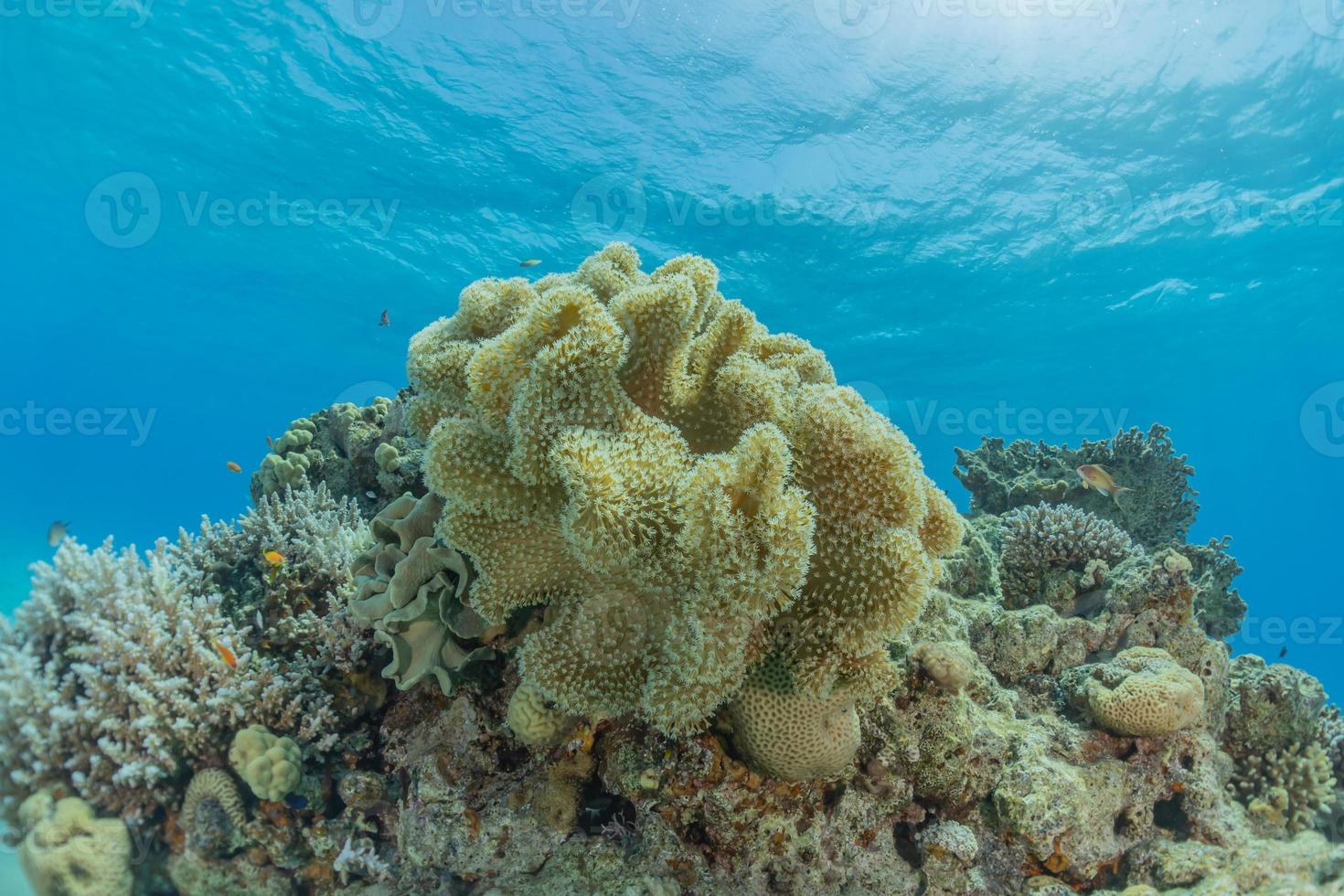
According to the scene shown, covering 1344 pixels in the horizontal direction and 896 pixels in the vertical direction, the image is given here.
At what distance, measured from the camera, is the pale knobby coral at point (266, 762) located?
10.7ft

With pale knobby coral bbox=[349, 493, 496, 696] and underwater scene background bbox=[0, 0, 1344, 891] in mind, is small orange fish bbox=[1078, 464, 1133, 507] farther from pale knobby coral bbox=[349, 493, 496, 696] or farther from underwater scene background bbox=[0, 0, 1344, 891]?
pale knobby coral bbox=[349, 493, 496, 696]

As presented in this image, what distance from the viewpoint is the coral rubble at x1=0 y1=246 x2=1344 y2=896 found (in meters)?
2.40

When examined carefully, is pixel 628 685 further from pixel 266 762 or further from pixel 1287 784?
pixel 1287 784

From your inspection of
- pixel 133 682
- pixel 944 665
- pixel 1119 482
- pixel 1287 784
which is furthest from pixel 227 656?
pixel 1119 482

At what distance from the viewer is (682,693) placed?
2.33 meters

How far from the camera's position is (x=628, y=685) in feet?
8.47

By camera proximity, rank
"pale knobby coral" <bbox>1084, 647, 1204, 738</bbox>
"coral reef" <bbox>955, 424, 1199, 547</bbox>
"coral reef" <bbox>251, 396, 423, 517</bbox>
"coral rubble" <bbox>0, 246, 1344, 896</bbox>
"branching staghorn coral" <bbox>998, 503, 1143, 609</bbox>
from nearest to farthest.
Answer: "coral rubble" <bbox>0, 246, 1344, 896</bbox> < "pale knobby coral" <bbox>1084, 647, 1204, 738</bbox> < "branching staghorn coral" <bbox>998, 503, 1143, 609</bbox> < "coral reef" <bbox>251, 396, 423, 517</bbox> < "coral reef" <bbox>955, 424, 1199, 547</bbox>

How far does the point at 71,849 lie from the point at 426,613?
77.1 inches

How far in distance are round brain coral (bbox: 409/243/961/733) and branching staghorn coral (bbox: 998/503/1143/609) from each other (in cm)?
317

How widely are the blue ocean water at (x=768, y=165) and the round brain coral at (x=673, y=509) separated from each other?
18662 millimetres

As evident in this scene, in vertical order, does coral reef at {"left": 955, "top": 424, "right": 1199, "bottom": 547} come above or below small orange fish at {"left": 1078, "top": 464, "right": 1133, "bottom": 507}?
above

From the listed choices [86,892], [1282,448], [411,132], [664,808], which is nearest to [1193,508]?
[664,808]

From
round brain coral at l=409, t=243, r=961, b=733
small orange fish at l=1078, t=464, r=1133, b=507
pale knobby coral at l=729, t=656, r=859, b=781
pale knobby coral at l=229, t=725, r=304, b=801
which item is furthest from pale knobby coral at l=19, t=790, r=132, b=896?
small orange fish at l=1078, t=464, r=1133, b=507

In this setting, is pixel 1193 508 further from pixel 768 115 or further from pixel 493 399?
pixel 768 115
